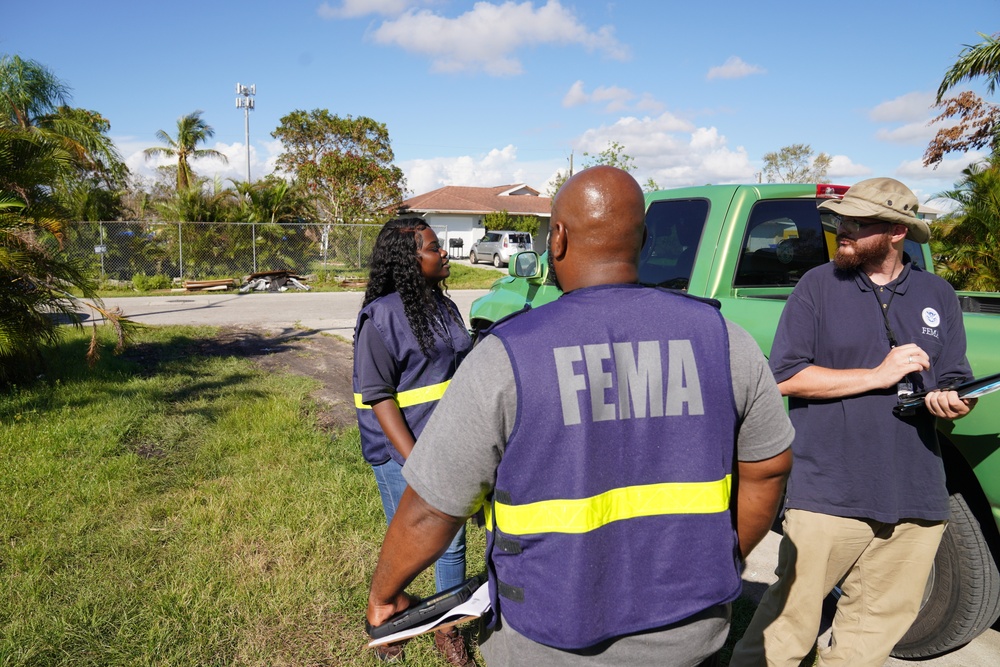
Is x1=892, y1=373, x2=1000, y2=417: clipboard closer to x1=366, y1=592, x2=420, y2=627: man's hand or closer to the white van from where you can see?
x1=366, y1=592, x2=420, y2=627: man's hand

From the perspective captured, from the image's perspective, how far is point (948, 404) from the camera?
7.75 feet

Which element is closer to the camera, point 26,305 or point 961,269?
point 26,305

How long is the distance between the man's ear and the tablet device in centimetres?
81

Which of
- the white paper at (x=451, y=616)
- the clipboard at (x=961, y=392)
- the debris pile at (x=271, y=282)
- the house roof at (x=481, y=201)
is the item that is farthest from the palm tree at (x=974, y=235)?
the house roof at (x=481, y=201)

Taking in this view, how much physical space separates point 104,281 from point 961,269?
2159 cm

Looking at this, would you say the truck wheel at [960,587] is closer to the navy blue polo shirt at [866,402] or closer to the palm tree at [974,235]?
the navy blue polo shirt at [866,402]

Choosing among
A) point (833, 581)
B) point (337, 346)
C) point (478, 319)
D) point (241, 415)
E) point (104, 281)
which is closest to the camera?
point (833, 581)

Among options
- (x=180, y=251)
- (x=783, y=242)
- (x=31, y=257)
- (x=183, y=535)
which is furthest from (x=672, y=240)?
(x=180, y=251)

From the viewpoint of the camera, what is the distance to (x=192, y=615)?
3299 mm

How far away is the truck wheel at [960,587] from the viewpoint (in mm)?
2783

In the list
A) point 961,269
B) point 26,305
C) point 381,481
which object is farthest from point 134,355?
point 961,269

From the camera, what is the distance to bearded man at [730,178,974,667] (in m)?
2.50

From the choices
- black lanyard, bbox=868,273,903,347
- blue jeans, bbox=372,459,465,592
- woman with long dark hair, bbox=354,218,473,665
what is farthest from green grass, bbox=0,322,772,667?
black lanyard, bbox=868,273,903,347

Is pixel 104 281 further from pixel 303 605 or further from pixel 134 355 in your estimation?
pixel 303 605
